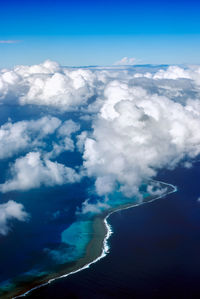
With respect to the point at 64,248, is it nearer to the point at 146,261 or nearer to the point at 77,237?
the point at 77,237

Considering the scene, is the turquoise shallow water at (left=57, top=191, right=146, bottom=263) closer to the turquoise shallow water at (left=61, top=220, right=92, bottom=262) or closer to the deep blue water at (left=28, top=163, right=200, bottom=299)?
the turquoise shallow water at (left=61, top=220, right=92, bottom=262)

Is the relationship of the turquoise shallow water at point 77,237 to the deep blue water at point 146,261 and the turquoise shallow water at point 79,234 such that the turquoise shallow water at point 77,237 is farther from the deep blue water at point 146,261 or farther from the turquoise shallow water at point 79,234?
the deep blue water at point 146,261

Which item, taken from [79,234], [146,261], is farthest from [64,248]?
[146,261]

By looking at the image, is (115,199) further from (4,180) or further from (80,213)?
(4,180)

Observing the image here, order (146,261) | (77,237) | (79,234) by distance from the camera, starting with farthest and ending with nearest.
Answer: (79,234) → (77,237) → (146,261)

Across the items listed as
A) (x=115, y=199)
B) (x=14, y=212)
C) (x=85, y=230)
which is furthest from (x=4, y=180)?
(x=85, y=230)

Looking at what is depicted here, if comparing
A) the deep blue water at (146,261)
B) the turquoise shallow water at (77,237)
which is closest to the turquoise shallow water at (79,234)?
the turquoise shallow water at (77,237)

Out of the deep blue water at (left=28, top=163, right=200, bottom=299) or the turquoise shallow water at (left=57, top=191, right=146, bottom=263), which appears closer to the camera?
the deep blue water at (left=28, top=163, right=200, bottom=299)

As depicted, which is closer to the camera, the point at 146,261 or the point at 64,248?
the point at 146,261

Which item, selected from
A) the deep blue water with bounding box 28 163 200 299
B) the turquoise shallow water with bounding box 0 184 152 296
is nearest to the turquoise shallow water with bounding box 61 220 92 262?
the turquoise shallow water with bounding box 0 184 152 296
